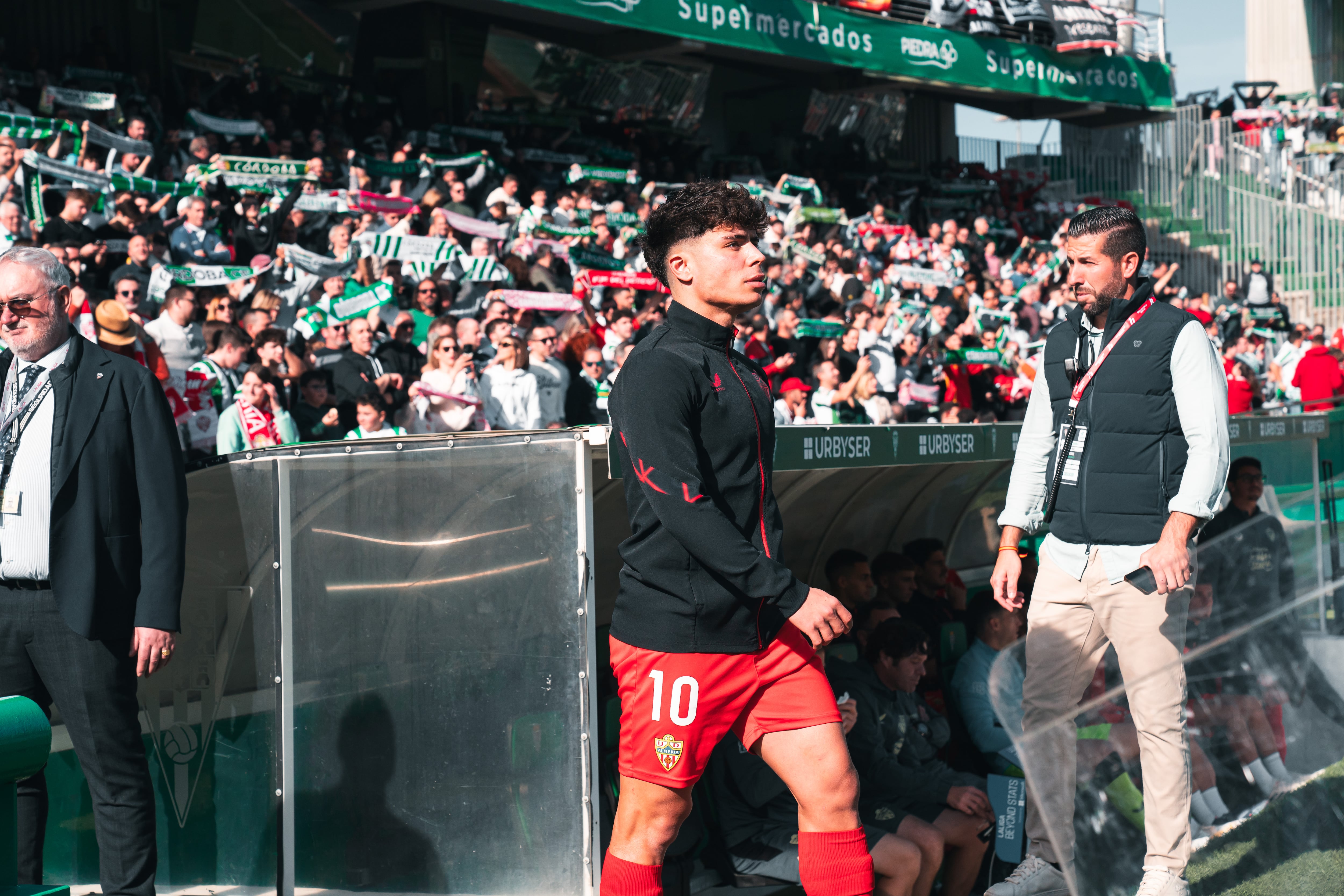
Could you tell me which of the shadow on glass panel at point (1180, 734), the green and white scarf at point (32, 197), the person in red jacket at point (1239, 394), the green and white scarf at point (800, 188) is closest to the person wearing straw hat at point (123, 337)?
the green and white scarf at point (32, 197)

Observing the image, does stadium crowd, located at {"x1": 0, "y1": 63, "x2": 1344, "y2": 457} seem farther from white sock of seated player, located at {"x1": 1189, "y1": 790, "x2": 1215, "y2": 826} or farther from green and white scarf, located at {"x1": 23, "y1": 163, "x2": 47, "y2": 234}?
white sock of seated player, located at {"x1": 1189, "y1": 790, "x2": 1215, "y2": 826}

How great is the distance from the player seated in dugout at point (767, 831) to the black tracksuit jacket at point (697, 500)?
5.41 feet

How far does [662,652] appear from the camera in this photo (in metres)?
2.76

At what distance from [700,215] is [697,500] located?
654 mm

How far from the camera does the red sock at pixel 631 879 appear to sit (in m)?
2.75

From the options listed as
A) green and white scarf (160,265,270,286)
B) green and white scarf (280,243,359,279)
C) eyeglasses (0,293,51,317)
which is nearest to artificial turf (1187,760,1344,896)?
eyeglasses (0,293,51,317)

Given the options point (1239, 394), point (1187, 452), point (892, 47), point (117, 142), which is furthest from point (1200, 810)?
point (892, 47)

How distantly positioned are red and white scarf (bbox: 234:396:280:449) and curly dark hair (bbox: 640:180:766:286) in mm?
4372

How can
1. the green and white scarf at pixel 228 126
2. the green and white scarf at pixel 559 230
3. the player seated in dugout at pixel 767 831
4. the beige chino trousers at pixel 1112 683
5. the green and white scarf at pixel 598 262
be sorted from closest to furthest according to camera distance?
the beige chino trousers at pixel 1112 683 < the player seated in dugout at pixel 767 831 < the green and white scarf at pixel 598 262 < the green and white scarf at pixel 559 230 < the green and white scarf at pixel 228 126

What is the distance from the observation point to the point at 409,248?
36.3 ft

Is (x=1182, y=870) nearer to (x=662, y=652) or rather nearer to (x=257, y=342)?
(x=662, y=652)

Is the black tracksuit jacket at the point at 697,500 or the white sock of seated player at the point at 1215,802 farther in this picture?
the white sock of seated player at the point at 1215,802

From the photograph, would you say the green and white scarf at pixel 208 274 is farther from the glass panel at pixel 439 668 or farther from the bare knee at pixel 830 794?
the bare knee at pixel 830 794

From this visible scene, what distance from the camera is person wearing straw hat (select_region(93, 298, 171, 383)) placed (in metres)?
7.20
